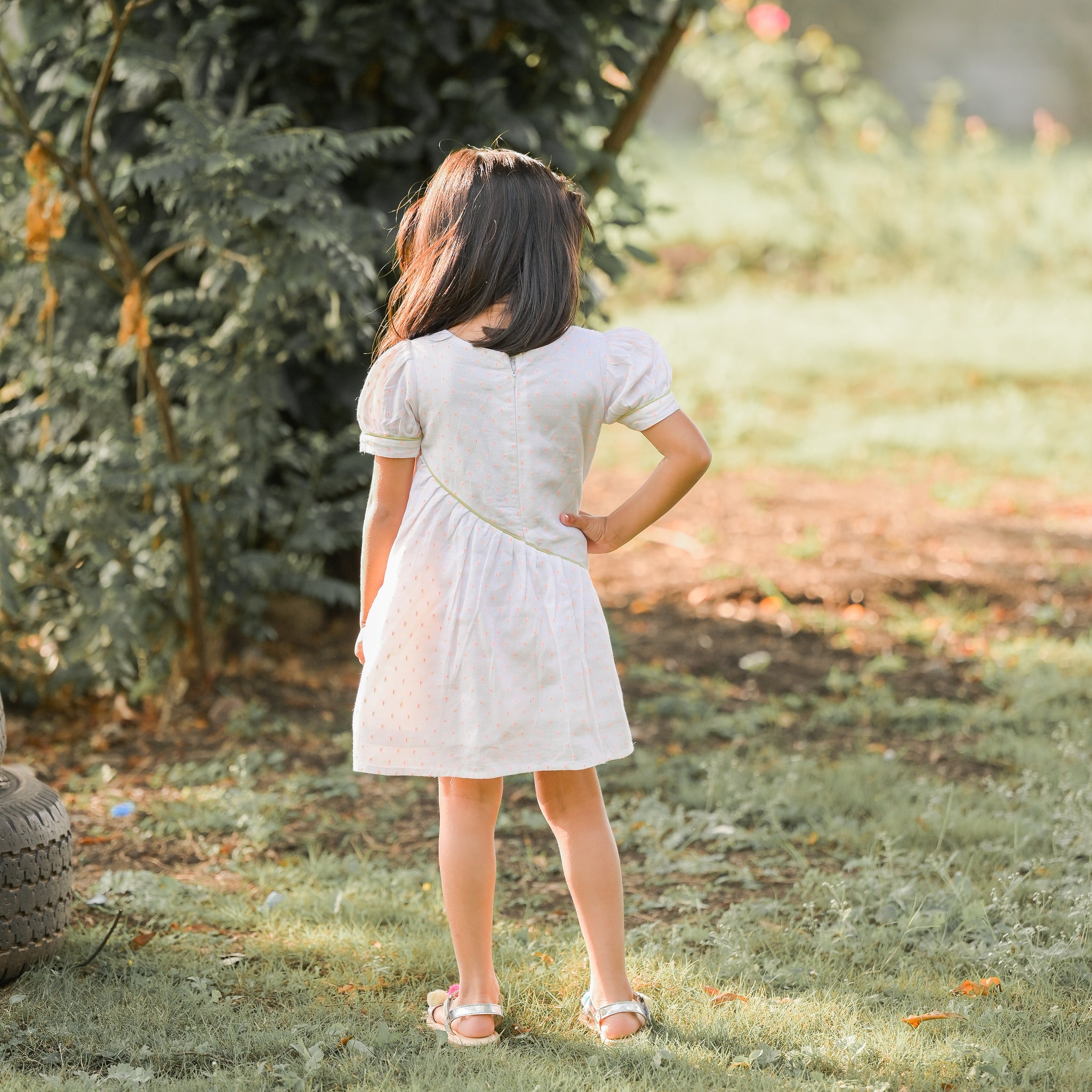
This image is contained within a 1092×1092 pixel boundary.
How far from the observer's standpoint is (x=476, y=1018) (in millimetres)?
2543

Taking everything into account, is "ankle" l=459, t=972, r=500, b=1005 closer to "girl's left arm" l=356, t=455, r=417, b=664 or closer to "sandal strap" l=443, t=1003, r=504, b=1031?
"sandal strap" l=443, t=1003, r=504, b=1031

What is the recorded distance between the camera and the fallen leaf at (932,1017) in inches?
101

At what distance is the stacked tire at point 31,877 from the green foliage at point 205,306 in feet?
3.94

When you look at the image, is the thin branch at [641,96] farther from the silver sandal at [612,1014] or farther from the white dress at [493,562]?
the silver sandal at [612,1014]

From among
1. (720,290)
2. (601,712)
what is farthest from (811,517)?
(720,290)

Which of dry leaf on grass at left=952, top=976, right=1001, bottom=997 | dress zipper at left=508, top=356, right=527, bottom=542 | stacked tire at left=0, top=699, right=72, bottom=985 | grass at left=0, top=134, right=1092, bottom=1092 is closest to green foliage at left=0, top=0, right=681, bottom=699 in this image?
grass at left=0, top=134, right=1092, bottom=1092

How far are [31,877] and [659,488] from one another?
4.77 ft

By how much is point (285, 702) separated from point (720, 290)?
8.86m

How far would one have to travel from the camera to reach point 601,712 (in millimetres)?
2471

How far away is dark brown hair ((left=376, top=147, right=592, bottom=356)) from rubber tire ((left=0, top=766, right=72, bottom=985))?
1.25 metres

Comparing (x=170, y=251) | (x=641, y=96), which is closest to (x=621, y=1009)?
(x=170, y=251)

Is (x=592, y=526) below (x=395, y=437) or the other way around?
below

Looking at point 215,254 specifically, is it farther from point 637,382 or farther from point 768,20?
point 768,20

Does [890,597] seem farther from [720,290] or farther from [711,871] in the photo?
[720,290]
